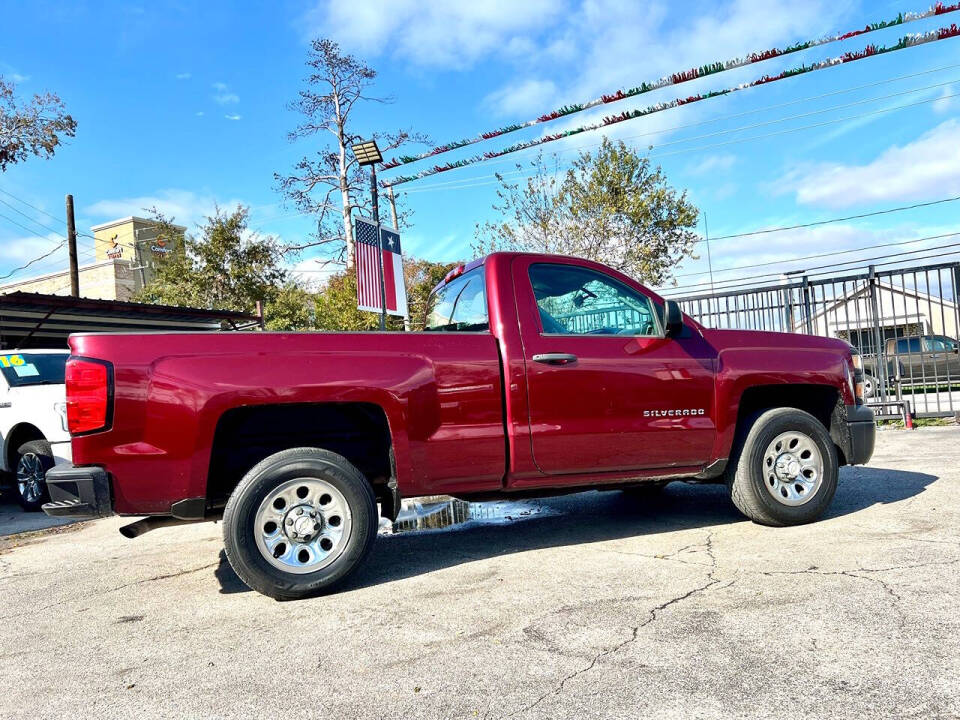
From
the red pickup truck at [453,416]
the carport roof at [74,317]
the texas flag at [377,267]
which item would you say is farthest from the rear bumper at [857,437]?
the carport roof at [74,317]

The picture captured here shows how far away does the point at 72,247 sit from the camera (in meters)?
24.7

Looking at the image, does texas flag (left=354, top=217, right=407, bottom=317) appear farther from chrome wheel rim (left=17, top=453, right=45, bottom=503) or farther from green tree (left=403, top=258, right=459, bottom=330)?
green tree (left=403, top=258, right=459, bottom=330)

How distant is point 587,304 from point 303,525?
93.2 inches

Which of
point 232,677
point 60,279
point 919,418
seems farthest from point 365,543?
point 60,279

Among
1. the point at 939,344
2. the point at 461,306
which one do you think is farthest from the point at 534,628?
the point at 939,344

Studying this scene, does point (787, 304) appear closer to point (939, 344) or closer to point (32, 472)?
point (939, 344)

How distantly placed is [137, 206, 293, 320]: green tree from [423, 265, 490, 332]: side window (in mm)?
18695

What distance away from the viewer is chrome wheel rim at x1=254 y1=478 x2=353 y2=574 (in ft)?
12.9

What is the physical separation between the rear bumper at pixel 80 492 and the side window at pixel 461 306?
2.33 meters

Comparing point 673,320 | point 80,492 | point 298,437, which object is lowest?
point 80,492

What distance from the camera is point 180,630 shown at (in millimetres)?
3643

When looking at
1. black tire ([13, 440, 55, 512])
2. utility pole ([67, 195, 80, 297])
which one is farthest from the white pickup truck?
utility pole ([67, 195, 80, 297])

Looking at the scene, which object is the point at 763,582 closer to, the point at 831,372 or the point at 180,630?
the point at 831,372

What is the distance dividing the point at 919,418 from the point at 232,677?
12.4m
